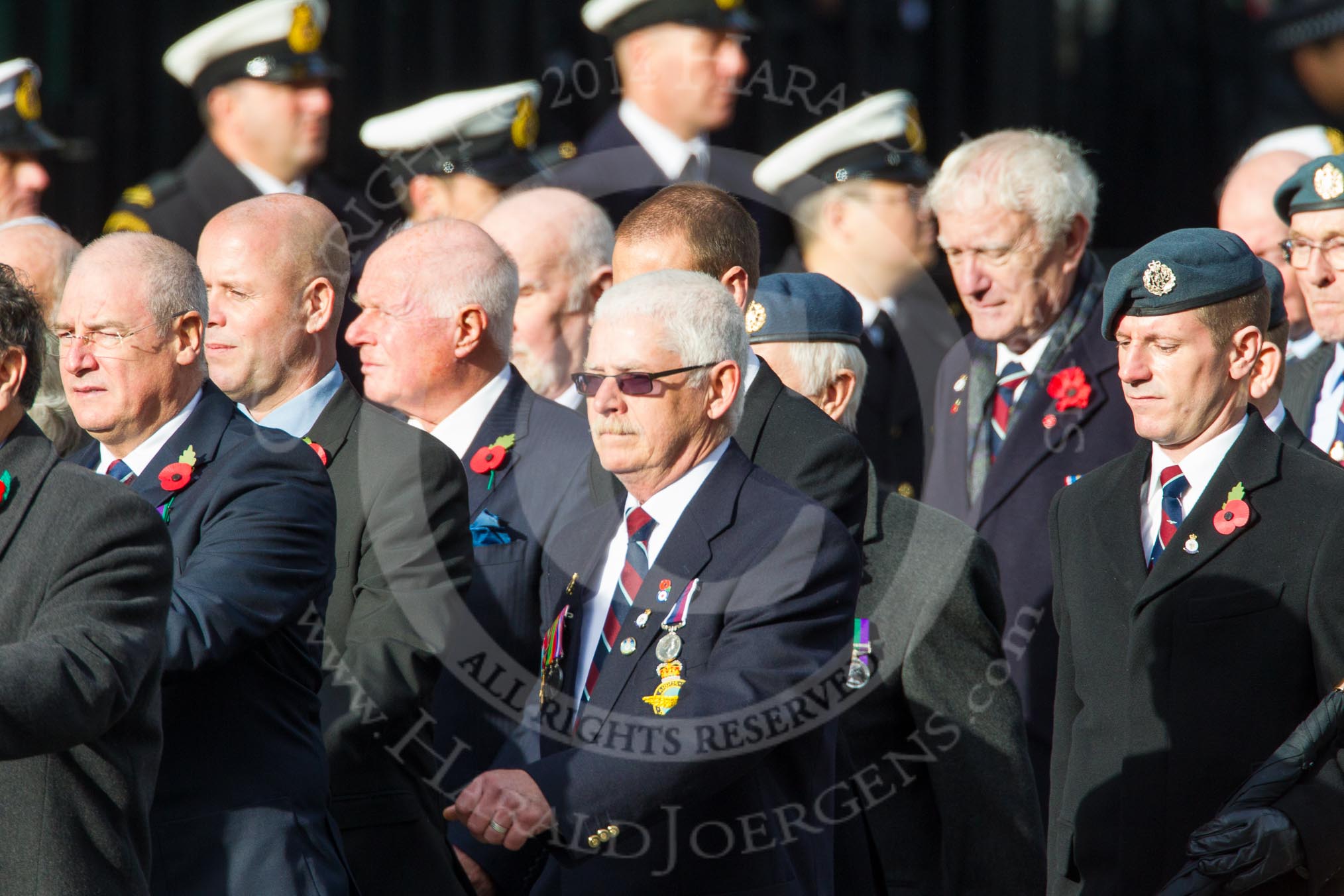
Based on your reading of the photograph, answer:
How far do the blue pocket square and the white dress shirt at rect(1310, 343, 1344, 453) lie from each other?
1939 millimetres

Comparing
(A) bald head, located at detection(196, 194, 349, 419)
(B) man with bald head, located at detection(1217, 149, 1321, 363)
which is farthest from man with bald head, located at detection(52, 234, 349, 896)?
(B) man with bald head, located at detection(1217, 149, 1321, 363)

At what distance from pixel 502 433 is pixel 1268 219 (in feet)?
7.56

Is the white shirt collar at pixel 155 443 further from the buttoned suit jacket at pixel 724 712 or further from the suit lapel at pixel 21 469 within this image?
the buttoned suit jacket at pixel 724 712

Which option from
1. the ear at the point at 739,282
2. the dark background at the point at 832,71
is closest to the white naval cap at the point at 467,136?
the dark background at the point at 832,71

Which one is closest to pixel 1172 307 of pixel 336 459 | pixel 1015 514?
pixel 1015 514

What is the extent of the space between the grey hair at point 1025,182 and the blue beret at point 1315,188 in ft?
1.53

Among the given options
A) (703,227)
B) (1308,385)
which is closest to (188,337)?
(703,227)

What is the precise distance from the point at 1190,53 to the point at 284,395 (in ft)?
11.2

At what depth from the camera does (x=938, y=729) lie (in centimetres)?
383

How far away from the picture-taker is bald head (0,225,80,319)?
4758 mm

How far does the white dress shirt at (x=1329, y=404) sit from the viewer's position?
4.38 m

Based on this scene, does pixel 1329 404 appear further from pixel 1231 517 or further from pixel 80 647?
pixel 80 647

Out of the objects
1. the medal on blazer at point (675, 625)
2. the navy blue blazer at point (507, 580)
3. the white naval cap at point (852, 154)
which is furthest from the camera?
the white naval cap at point (852, 154)

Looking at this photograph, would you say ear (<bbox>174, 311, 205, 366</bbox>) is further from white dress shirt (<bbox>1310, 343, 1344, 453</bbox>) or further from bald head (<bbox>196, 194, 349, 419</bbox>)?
white dress shirt (<bbox>1310, 343, 1344, 453</bbox>)
